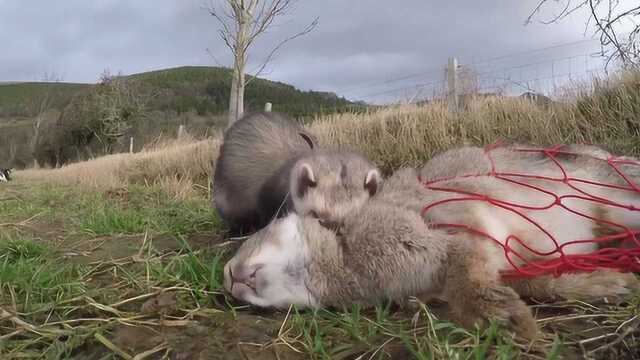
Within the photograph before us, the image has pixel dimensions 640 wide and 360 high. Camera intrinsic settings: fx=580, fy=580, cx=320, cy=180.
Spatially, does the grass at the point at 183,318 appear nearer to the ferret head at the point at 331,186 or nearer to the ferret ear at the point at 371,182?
the ferret head at the point at 331,186

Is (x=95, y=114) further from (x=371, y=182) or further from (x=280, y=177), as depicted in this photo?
(x=371, y=182)

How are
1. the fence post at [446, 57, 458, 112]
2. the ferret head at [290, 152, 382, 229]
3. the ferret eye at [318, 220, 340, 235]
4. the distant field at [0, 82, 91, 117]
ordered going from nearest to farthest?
the ferret eye at [318, 220, 340, 235] → the ferret head at [290, 152, 382, 229] → the fence post at [446, 57, 458, 112] → the distant field at [0, 82, 91, 117]

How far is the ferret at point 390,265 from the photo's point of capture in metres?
2.08

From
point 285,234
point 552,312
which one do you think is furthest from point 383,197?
point 552,312

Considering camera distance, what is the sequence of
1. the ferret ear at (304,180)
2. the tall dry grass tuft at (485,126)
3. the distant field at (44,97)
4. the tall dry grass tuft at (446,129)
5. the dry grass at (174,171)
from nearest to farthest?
the ferret ear at (304,180) → the tall dry grass tuft at (485,126) → the tall dry grass tuft at (446,129) → the dry grass at (174,171) → the distant field at (44,97)

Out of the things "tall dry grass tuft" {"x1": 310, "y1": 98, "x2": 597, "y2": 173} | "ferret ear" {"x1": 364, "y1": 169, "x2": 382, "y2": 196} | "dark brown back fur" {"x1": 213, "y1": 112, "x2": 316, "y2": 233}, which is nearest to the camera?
"ferret ear" {"x1": 364, "y1": 169, "x2": 382, "y2": 196}

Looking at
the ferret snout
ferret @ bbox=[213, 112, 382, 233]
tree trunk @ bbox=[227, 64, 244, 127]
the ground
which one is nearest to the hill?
tree trunk @ bbox=[227, 64, 244, 127]

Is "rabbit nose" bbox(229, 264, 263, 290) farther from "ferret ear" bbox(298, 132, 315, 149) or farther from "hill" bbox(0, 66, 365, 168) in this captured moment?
"hill" bbox(0, 66, 365, 168)

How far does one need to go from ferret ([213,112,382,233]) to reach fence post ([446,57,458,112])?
11.5 ft

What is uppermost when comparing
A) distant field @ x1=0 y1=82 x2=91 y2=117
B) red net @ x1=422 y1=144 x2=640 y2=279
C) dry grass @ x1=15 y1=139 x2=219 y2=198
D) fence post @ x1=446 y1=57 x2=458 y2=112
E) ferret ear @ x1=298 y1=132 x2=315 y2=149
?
distant field @ x1=0 y1=82 x2=91 y2=117

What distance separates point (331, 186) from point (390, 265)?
125 centimetres

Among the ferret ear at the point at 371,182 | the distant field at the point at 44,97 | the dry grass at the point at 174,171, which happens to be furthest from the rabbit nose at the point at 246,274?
the distant field at the point at 44,97

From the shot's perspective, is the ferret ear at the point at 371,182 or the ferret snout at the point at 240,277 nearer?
the ferret snout at the point at 240,277

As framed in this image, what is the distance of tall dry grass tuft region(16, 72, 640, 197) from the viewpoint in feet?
20.4
